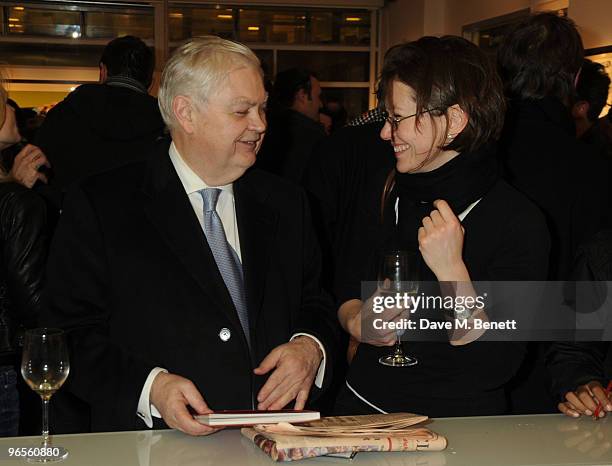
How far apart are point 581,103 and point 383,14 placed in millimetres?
7915

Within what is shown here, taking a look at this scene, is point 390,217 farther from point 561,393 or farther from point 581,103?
point 581,103

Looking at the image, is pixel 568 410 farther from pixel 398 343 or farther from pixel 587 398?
pixel 398 343

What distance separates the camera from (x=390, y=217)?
2.22 meters

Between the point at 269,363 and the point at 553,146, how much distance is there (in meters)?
1.26

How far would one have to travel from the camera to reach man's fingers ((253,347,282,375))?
198cm

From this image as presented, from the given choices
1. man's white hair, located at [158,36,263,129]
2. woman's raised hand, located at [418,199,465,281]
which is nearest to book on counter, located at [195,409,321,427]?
woman's raised hand, located at [418,199,465,281]

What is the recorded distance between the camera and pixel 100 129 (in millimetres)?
3885

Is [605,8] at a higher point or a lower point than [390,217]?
higher

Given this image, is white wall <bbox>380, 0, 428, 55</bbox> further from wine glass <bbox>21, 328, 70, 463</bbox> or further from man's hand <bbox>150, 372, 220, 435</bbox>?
wine glass <bbox>21, 328, 70, 463</bbox>

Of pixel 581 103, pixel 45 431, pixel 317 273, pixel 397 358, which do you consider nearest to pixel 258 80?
pixel 317 273

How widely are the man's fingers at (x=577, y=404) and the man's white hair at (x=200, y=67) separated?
105 cm

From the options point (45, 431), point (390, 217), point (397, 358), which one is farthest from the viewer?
point (390, 217)

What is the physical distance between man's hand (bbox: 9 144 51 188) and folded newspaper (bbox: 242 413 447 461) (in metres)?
1.87

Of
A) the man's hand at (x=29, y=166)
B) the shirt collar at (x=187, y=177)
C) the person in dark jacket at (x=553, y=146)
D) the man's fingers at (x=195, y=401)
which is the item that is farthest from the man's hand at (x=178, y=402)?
the man's hand at (x=29, y=166)
